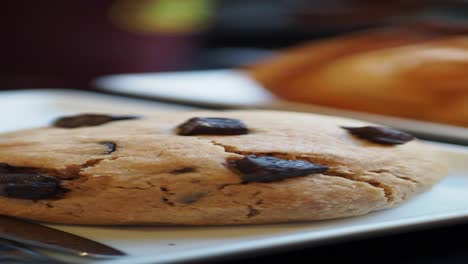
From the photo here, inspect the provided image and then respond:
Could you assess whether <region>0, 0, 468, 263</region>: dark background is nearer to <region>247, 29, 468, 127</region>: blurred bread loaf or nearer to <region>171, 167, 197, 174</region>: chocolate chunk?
<region>247, 29, 468, 127</region>: blurred bread loaf

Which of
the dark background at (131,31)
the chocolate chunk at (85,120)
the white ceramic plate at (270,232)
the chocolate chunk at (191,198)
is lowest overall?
the white ceramic plate at (270,232)

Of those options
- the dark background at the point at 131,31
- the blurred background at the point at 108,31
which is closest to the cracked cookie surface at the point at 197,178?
the dark background at the point at 131,31

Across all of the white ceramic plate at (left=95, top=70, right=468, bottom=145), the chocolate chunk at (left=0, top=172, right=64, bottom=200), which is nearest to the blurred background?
the white ceramic plate at (left=95, top=70, right=468, bottom=145)

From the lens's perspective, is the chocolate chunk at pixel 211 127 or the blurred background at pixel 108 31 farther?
the blurred background at pixel 108 31

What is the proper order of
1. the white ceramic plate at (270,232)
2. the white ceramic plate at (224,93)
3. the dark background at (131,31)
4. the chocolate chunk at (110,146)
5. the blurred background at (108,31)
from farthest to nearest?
the blurred background at (108,31) < the dark background at (131,31) < the white ceramic plate at (224,93) < the chocolate chunk at (110,146) < the white ceramic plate at (270,232)

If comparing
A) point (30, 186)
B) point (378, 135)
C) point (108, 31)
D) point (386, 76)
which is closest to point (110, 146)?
point (30, 186)

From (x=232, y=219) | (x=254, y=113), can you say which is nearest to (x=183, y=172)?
(x=232, y=219)

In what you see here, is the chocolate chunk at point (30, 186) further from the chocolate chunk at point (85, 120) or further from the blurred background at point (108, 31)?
the blurred background at point (108, 31)
